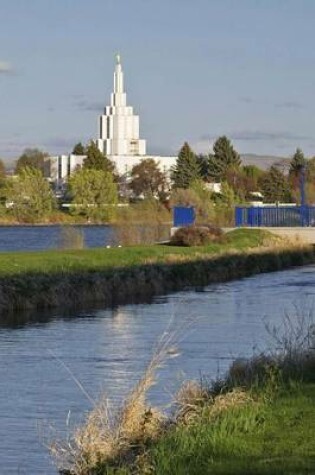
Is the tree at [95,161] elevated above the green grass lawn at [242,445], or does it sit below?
above

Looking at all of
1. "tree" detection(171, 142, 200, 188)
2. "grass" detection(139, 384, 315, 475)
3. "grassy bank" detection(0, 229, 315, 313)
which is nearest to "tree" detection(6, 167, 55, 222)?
"tree" detection(171, 142, 200, 188)

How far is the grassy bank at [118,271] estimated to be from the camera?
35.4m

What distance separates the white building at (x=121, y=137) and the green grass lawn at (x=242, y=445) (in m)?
159

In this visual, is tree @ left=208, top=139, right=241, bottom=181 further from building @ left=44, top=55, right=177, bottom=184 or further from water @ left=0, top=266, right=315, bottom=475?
water @ left=0, top=266, right=315, bottom=475

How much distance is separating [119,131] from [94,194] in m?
50.5

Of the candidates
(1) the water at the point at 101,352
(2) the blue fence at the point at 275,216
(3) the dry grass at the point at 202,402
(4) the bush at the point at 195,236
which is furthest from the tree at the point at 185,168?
(3) the dry grass at the point at 202,402

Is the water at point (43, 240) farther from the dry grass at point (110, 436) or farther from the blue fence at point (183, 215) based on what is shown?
the dry grass at point (110, 436)

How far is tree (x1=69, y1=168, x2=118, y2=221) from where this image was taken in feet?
422

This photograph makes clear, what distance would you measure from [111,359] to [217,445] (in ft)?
38.9

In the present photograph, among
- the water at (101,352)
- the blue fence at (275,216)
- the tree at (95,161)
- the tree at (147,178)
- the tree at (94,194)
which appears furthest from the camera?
the tree at (147,178)

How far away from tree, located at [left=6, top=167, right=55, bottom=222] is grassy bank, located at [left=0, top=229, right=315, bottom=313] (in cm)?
7354

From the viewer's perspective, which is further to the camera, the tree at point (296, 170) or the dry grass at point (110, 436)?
the tree at point (296, 170)

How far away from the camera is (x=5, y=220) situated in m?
138

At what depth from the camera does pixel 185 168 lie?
154m
